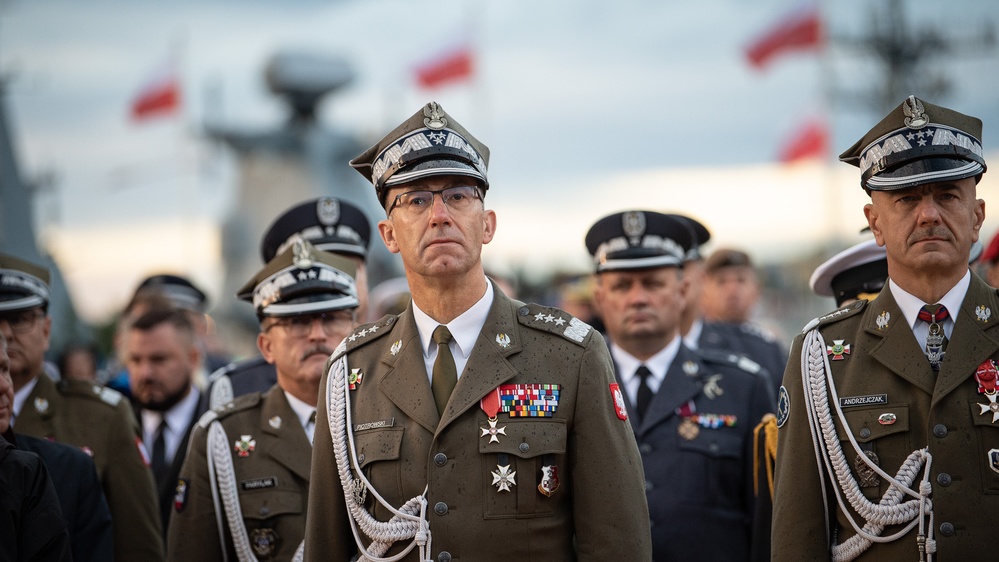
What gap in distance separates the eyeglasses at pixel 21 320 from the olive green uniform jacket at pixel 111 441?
0.91 ft

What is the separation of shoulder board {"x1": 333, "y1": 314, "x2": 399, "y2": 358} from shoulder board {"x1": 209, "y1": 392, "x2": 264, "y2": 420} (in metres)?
1.22

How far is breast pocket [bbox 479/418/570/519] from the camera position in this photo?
3.37m

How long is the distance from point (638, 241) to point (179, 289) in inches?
169

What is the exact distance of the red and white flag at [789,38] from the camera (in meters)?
16.3

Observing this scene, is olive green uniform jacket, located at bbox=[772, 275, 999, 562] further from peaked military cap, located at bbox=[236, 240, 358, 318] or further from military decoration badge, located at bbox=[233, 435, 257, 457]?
military decoration badge, located at bbox=[233, 435, 257, 457]

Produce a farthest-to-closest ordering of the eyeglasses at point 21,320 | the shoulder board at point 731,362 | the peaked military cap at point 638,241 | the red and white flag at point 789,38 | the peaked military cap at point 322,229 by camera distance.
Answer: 1. the red and white flag at point 789,38
2. the peaked military cap at point 322,229
3. the peaked military cap at point 638,241
4. the shoulder board at point 731,362
5. the eyeglasses at point 21,320

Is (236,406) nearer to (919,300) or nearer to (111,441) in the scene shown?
(111,441)

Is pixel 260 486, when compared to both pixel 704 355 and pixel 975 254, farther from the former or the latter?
pixel 975 254

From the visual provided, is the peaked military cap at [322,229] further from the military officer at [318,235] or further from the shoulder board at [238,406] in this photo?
the shoulder board at [238,406]

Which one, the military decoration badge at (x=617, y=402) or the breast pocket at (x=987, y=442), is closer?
the breast pocket at (x=987, y=442)

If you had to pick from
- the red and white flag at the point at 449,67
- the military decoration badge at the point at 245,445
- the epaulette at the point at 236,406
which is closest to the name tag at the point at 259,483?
the military decoration badge at the point at 245,445

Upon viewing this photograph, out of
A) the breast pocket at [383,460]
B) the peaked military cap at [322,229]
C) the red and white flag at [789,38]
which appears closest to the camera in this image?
the breast pocket at [383,460]

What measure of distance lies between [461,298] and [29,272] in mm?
2836

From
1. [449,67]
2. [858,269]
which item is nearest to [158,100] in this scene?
[449,67]
